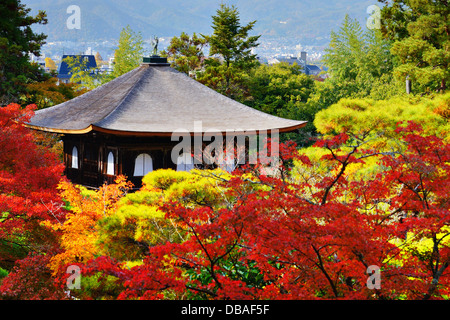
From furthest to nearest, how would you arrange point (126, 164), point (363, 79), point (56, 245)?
point (363, 79)
point (126, 164)
point (56, 245)

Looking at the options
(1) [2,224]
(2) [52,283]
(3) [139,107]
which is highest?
(3) [139,107]

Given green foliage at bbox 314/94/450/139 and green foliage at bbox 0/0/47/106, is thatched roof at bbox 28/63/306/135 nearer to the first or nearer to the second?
green foliage at bbox 314/94/450/139

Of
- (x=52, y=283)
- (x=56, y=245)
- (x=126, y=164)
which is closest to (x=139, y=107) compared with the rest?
(x=126, y=164)

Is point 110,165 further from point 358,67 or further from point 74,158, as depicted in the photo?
point 358,67

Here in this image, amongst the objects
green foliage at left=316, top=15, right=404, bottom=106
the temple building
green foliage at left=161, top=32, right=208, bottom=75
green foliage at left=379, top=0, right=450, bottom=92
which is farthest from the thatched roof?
green foliage at left=161, top=32, right=208, bottom=75

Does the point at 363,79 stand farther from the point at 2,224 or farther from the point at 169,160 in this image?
the point at 2,224

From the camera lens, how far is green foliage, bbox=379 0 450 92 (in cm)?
2050

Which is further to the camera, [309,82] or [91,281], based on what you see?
[309,82]

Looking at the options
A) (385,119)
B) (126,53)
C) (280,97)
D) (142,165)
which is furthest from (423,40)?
(126,53)

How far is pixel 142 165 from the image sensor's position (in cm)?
1631

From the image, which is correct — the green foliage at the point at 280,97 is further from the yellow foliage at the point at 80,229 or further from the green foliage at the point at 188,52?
the yellow foliage at the point at 80,229

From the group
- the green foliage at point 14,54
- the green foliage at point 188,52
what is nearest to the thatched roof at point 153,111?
the green foliage at point 14,54
